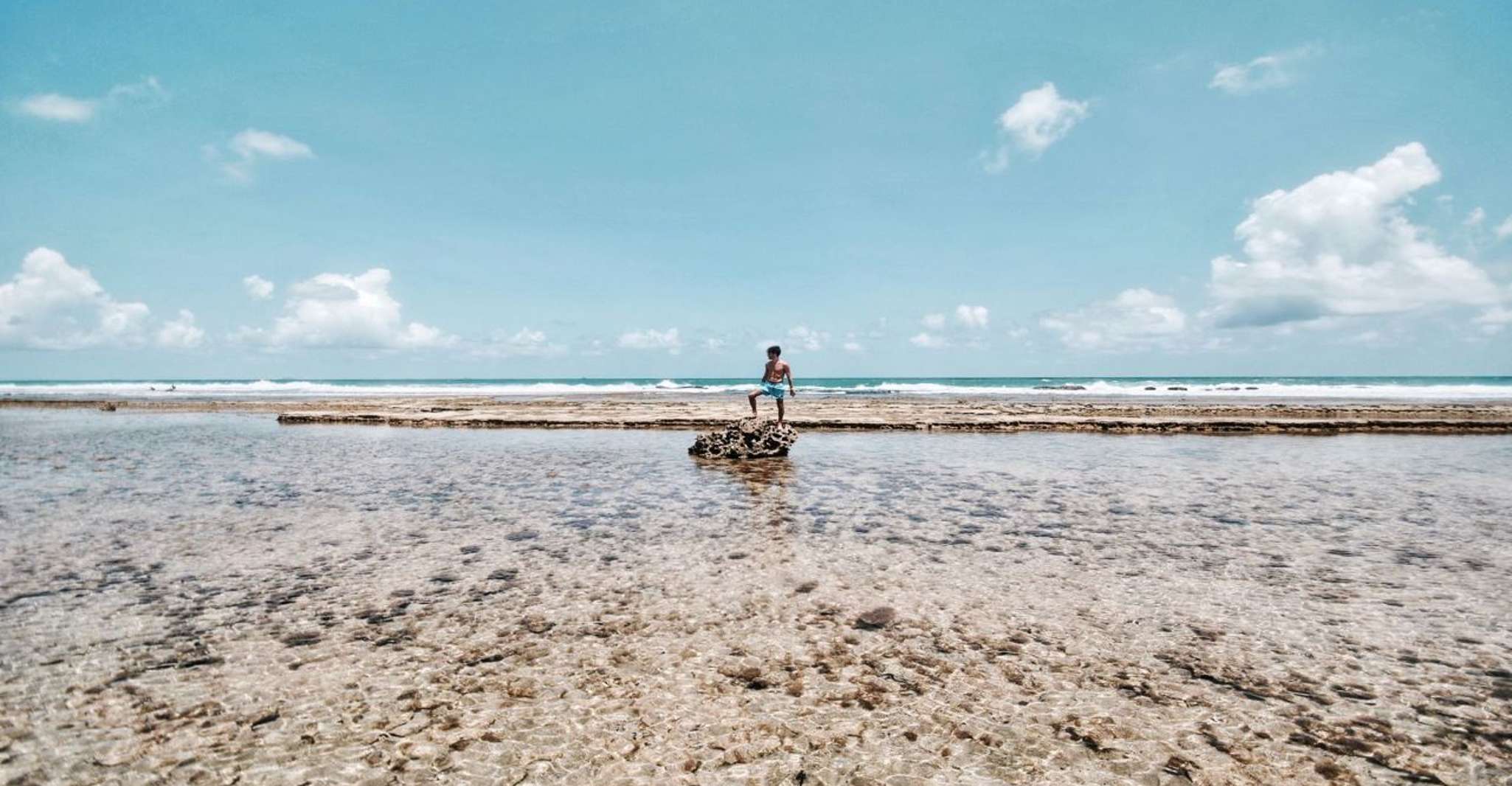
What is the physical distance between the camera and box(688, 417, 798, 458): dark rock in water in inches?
663

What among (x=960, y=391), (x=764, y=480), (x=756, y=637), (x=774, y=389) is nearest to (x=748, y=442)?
(x=774, y=389)

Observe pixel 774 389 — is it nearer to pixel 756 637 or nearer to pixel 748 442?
pixel 748 442

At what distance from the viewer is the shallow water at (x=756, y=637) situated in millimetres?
3727

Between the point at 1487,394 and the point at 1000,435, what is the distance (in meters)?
67.9

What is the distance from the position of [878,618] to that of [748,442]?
1121 centimetres

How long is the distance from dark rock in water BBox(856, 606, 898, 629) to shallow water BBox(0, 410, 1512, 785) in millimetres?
69

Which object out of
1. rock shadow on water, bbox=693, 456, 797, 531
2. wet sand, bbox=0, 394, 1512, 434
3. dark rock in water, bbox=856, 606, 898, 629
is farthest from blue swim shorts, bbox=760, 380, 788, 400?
dark rock in water, bbox=856, 606, 898, 629

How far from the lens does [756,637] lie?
5371 mm

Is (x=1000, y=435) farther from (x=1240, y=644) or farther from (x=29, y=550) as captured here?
(x=29, y=550)

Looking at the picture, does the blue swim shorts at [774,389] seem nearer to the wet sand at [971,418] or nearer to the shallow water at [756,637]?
the wet sand at [971,418]

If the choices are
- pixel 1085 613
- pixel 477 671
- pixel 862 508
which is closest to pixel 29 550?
pixel 477 671

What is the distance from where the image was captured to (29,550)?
26.3 feet

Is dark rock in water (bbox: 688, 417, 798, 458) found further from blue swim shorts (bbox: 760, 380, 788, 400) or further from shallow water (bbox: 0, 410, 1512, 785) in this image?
shallow water (bbox: 0, 410, 1512, 785)

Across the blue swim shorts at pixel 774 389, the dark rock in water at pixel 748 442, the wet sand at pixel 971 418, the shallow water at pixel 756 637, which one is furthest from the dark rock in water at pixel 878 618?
the wet sand at pixel 971 418
